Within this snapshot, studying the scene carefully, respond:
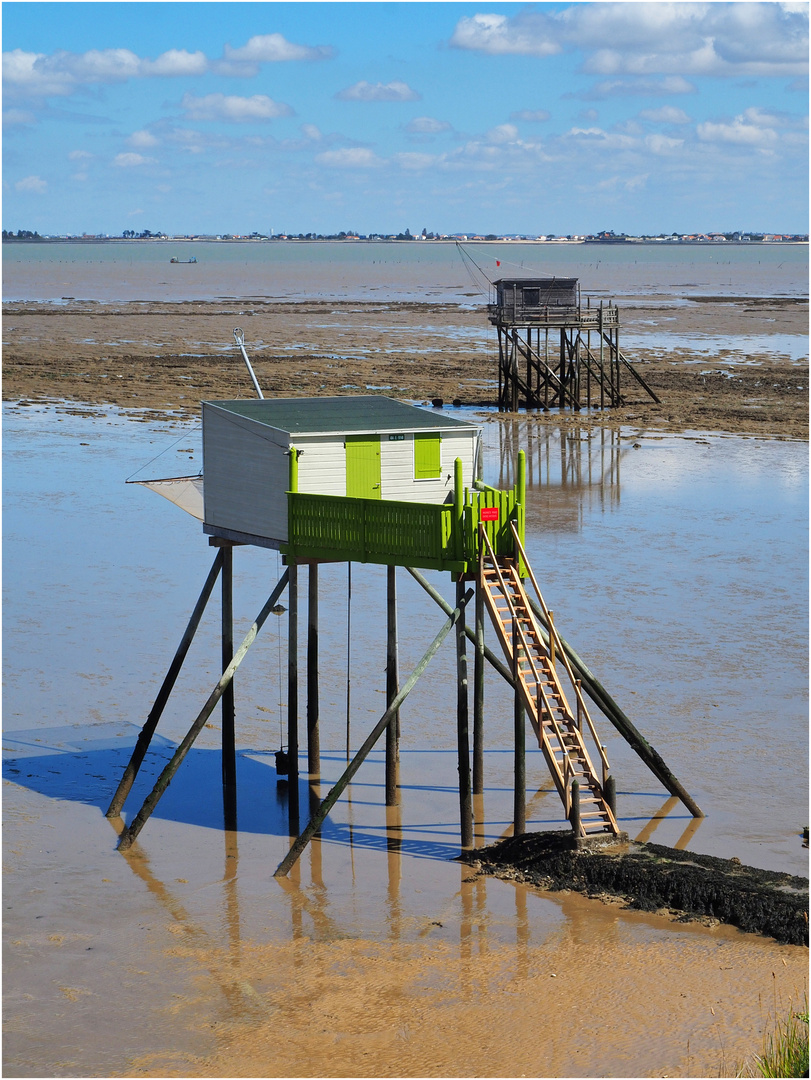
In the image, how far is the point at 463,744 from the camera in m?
17.2

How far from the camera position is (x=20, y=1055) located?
13234mm

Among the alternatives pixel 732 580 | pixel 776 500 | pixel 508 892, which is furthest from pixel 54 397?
pixel 508 892

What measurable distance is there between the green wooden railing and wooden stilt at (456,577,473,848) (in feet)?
2.18

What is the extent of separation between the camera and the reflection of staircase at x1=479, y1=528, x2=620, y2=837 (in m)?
16.7

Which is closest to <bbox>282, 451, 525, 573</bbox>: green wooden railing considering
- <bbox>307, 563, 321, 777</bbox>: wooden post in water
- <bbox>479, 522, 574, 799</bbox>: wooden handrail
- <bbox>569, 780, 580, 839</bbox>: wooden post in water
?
<bbox>479, 522, 574, 799</bbox>: wooden handrail

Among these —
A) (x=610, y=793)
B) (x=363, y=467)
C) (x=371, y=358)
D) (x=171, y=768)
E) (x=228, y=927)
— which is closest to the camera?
(x=228, y=927)

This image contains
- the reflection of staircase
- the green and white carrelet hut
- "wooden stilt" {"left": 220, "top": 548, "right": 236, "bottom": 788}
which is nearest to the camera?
the reflection of staircase

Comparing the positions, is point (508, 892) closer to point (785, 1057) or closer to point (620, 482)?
point (785, 1057)

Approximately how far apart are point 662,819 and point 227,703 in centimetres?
588

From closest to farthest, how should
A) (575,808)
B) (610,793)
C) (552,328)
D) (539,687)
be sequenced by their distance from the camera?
(575,808) < (610,793) < (539,687) < (552,328)

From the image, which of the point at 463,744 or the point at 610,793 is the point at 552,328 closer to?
the point at 463,744

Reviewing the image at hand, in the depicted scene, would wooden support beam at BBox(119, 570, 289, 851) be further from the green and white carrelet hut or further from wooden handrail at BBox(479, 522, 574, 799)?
wooden handrail at BBox(479, 522, 574, 799)

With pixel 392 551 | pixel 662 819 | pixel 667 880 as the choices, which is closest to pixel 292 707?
pixel 392 551

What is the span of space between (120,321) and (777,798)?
8340 centimetres
